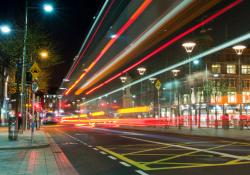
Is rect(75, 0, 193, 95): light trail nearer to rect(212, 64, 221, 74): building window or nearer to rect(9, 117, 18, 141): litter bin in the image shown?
rect(9, 117, 18, 141): litter bin

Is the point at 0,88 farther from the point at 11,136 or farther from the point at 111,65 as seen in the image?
the point at 11,136

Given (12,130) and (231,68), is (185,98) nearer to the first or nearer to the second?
(231,68)

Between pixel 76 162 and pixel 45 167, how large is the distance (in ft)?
6.49

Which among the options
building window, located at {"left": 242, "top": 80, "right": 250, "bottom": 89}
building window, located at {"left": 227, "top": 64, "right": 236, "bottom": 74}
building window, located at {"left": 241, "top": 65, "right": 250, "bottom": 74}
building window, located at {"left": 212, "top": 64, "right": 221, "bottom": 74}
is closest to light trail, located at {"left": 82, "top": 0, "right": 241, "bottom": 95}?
building window, located at {"left": 242, "top": 80, "right": 250, "bottom": 89}

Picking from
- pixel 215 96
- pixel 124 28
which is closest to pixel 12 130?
pixel 124 28

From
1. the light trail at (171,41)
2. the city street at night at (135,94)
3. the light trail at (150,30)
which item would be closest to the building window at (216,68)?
the city street at night at (135,94)

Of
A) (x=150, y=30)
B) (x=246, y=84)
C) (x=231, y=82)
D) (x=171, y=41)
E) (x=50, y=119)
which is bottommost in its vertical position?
(x=50, y=119)

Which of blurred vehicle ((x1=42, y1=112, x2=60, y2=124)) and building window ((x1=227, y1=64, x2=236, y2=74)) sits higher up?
building window ((x1=227, y1=64, x2=236, y2=74))

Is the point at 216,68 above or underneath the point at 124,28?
underneath

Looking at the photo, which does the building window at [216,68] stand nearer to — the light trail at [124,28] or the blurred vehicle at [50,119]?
the light trail at [124,28]

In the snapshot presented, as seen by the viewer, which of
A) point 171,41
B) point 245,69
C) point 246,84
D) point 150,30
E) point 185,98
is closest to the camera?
point 150,30

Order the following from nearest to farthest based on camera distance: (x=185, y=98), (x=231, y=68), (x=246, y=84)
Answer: (x=246, y=84), (x=185, y=98), (x=231, y=68)

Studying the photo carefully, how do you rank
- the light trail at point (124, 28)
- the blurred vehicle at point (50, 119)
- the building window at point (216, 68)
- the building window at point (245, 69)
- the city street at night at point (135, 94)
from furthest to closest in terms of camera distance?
1. the blurred vehicle at point (50, 119)
2. the building window at point (216, 68)
3. the building window at point (245, 69)
4. the light trail at point (124, 28)
5. the city street at night at point (135, 94)

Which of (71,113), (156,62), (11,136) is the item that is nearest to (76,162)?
(11,136)
